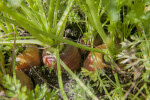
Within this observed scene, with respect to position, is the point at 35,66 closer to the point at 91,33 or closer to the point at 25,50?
the point at 25,50

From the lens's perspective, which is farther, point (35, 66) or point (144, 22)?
point (35, 66)

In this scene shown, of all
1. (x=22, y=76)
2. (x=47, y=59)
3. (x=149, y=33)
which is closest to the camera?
(x=149, y=33)

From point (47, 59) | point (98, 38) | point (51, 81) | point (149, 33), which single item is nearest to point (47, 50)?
point (47, 59)

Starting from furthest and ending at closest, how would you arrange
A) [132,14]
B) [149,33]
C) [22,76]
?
[22,76], [149,33], [132,14]

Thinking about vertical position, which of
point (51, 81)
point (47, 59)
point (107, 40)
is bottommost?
point (51, 81)

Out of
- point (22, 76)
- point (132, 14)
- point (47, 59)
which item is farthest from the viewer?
point (47, 59)

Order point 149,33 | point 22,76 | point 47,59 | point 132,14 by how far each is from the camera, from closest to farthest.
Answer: point 132,14 < point 149,33 < point 22,76 < point 47,59

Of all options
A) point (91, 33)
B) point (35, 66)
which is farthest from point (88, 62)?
point (35, 66)

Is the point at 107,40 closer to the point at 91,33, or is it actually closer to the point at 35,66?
the point at 91,33

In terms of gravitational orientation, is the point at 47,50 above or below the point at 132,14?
below
